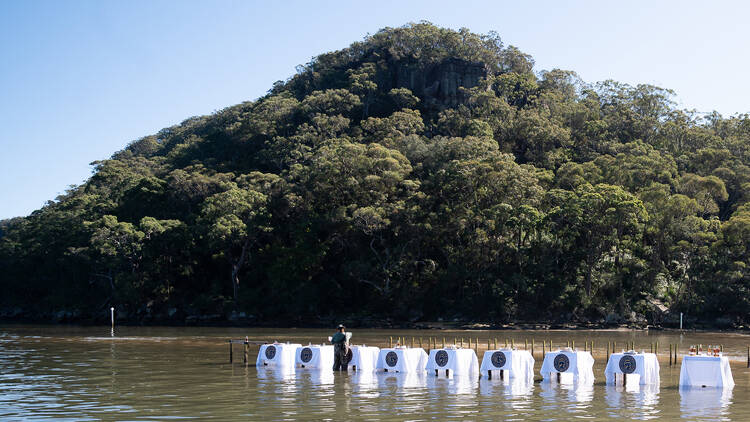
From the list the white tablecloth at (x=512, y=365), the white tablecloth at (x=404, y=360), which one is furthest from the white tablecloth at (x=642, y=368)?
the white tablecloth at (x=404, y=360)

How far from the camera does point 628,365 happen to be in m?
23.2

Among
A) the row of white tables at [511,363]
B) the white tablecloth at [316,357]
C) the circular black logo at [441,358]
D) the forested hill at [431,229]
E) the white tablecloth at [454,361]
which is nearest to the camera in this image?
the row of white tables at [511,363]

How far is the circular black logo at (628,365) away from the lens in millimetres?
23172

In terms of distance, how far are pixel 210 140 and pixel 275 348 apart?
91.9 metres

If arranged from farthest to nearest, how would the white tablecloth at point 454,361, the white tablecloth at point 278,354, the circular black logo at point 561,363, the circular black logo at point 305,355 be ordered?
the white tablecloth at point 278,354 < the circular black logo at point 305,355 < the white tablecloth at point 454,361 < the circular black logo at point 561,363

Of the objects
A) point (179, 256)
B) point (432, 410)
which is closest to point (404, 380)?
point (432, 410)

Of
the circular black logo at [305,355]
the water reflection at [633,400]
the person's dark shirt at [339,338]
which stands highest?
the person's dark shirt at [339,338]

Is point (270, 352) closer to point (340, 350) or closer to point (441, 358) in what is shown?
point (340, 350)

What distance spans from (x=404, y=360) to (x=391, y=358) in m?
0.55

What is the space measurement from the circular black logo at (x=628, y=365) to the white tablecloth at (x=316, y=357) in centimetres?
1045

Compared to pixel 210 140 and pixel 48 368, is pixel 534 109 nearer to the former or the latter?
pixel 210 140

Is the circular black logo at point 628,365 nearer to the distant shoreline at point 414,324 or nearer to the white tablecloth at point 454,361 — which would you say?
the white tablecloth at point 454,361

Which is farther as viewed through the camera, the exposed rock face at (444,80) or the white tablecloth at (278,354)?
the exposed rock face at (444,80)

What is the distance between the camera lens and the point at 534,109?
97.7 metres
